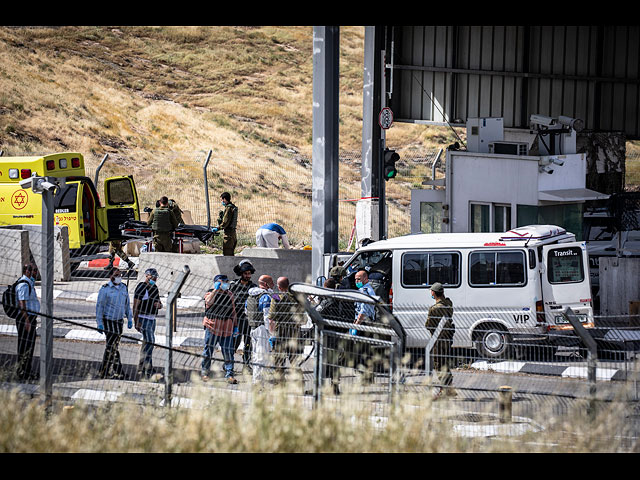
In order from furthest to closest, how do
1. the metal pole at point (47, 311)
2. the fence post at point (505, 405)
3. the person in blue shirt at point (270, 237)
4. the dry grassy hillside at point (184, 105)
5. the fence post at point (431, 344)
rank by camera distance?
the dry grassy hillside at point (184, 105) < the person in blue shirt at point (270, 237) < the fence post at point (431, 344) < the metal pole at point (47, 311) < the fence post at point (505, 405)

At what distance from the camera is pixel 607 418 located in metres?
8.38

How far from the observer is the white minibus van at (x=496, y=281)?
1386 cm

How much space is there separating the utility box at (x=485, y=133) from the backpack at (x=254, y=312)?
1066 cm

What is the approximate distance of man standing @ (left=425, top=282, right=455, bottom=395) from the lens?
9979mm

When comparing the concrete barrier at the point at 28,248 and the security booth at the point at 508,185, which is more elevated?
the security booth at the point at 508,185

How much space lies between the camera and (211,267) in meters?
17.8

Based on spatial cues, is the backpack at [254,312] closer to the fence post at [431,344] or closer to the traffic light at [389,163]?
the fence post at [431,344]

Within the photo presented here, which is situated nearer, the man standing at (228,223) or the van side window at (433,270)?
the van side window at (433,270)

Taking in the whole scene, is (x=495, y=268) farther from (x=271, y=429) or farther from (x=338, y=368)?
(x=271, y=429)

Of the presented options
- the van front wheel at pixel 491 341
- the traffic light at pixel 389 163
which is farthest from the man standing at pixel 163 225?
the van front wheel at pixel 491 341

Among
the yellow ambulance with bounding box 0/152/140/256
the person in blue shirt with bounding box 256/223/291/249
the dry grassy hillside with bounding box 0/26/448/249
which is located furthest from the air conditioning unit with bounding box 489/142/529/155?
the dry grassy hillside with bounding box 0/26/448/249

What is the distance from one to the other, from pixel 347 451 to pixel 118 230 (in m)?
15.6

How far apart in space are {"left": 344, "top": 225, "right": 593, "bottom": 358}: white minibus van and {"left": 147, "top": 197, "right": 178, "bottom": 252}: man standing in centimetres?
713
